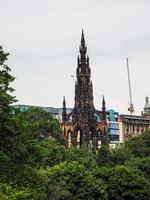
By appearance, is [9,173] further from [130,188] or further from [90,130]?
[90,130]

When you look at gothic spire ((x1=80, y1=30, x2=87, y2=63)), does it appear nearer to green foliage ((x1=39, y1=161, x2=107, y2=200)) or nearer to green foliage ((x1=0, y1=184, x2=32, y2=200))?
green foliage ((x1=39, y1=161, x2=107, y2=200))

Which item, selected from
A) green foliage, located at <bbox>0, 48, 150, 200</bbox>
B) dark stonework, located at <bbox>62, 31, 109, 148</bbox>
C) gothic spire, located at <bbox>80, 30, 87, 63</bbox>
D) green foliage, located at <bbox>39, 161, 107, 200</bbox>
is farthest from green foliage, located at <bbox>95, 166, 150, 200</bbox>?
gothic spire, located at <bbox>80, 30, 87, 63</bbox>

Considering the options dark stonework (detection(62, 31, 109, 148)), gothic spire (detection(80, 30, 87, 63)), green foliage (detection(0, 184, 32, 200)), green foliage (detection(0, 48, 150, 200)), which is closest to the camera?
green foliage (detection(0, 184, 32, 200))

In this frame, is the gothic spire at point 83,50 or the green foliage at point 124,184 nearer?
the green foliage at point 124,184

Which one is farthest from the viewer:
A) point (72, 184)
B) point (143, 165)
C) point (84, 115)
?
point (84, 115)

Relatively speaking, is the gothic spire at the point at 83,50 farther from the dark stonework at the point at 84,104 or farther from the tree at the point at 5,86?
the tree at the point at 5,86

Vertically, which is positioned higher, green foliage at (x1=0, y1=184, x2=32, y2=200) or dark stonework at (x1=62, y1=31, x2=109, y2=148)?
dark stonework at (x1=62, y1=31, x2=109, y2=148)

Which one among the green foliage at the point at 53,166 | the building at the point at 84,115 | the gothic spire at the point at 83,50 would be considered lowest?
the green foliage at the point at 53,166

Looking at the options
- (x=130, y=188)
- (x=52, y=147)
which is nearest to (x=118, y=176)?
(x=130, y=188)

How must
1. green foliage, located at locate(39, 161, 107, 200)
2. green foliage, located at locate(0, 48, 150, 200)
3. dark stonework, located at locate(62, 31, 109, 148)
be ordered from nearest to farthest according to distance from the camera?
1. green foliage, located at locate(0, 48, 150, 200)
2. green foliage, located at locate(39, 161, 107, 200)
3. dark stonework, located at locate(62, 31, 109, 148)

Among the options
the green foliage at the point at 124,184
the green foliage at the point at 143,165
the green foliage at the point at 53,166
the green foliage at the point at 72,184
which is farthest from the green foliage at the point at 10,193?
the green foliage at the point at 143,165

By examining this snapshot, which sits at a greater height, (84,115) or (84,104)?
(84,104)

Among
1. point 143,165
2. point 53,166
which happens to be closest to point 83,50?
point 143,165

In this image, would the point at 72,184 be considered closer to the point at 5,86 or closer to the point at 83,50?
the point at 5,86
